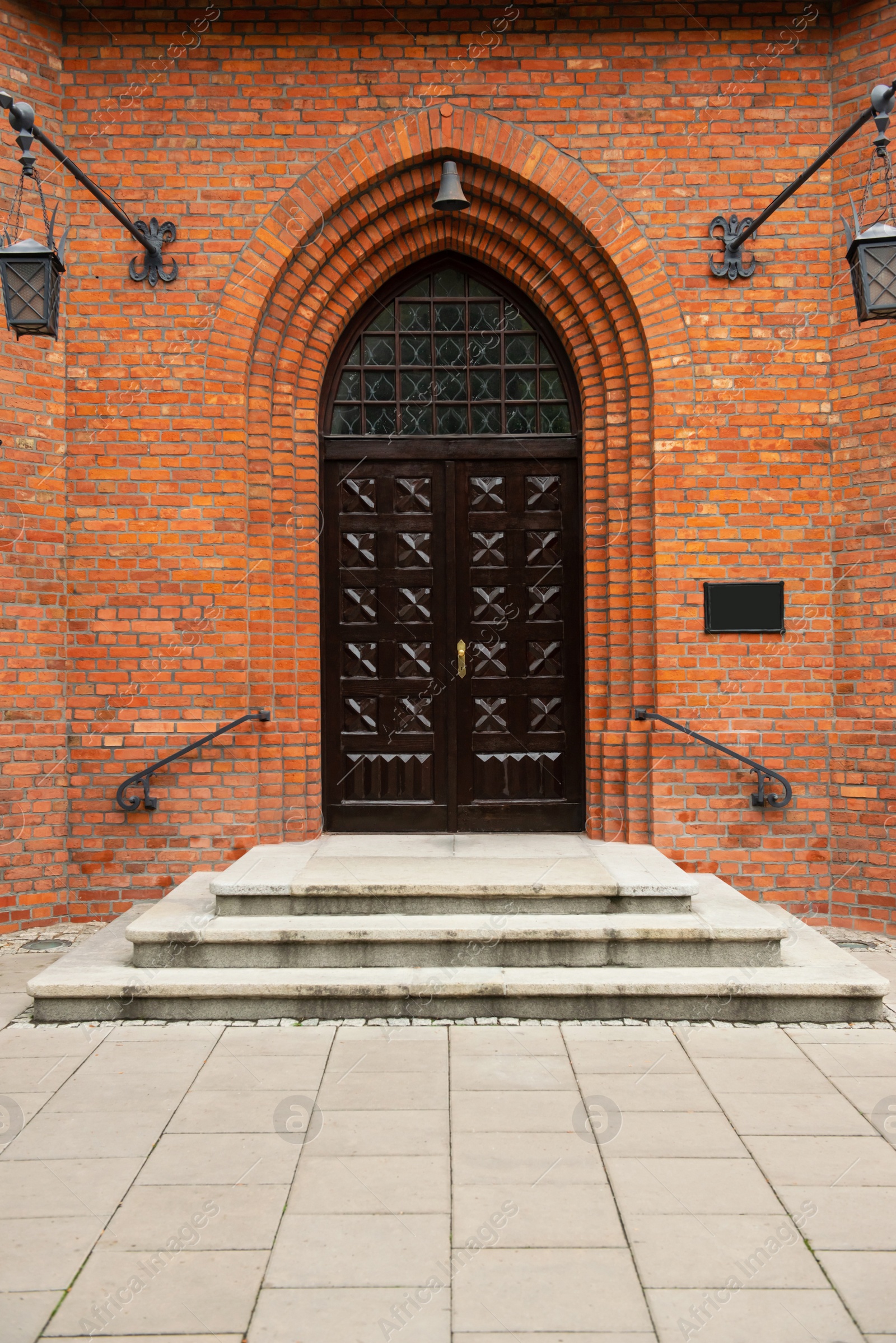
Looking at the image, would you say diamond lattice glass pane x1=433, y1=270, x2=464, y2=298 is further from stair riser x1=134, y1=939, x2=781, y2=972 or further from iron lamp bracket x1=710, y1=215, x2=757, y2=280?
stair riser x1=134, y1=939, x2=781, y2=972

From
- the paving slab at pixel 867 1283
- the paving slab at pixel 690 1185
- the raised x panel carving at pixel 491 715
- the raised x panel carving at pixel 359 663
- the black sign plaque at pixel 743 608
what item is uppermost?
the black sign plaque at pixel 743 608

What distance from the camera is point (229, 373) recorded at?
6.40 metres

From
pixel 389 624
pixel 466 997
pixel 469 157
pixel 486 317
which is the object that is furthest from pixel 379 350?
pixel 466 997

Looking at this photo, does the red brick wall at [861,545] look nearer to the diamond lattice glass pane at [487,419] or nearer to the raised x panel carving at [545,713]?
the raised x panel carving at [545,713]

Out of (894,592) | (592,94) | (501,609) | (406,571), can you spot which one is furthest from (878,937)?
(592,94)

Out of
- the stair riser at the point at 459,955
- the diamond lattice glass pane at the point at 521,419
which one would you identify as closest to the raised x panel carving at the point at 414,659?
the diamond lattice glass pane at the point at 521,419

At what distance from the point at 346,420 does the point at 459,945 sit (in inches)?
147

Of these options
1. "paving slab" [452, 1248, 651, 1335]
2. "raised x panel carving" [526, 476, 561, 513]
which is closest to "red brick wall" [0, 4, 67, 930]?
"raised x panel carving" [526, 476, 561, 513]

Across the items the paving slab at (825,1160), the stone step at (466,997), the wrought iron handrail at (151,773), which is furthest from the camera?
the wrought iron handrail at (151,773)

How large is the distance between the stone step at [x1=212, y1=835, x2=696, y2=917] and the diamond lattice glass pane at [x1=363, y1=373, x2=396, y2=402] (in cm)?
317

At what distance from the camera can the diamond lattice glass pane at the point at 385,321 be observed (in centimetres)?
691

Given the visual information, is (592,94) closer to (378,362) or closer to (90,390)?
(378,362)

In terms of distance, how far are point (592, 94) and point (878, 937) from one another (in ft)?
18.5

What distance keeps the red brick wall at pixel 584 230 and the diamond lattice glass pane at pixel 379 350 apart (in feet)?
2.72
